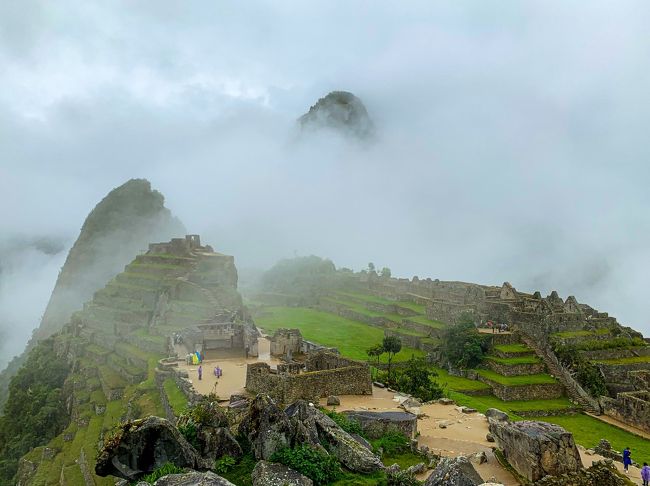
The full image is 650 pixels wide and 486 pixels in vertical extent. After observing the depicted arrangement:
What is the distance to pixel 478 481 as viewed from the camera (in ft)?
37.5

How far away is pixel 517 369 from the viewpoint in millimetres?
37438

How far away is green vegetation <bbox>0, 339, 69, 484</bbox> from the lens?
108 ft

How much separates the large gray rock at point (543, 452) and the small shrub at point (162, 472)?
7.67 metres

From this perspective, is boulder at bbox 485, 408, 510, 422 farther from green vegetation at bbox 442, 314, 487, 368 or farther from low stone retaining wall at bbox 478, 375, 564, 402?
green vegetation at bbox 442, 314, 487, 368

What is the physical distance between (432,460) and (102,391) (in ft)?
78.7

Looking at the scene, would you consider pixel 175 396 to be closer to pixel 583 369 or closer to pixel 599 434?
pixel 599 434

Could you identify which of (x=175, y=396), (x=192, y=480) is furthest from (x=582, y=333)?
(x=192, y=480)

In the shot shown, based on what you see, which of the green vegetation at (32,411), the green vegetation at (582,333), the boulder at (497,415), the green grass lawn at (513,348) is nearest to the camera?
the boulder at (497,415)

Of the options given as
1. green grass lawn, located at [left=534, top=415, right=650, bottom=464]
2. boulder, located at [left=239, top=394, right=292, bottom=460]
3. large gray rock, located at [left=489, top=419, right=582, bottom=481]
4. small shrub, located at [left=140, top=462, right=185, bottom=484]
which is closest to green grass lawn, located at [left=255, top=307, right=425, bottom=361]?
green grass lawn, located at [left=534, top=415, right=650, bottom=464]

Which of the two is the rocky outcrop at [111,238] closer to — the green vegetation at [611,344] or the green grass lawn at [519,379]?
the green grass lawn at [519,379]

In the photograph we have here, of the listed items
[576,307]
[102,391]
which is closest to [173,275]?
[102,391]

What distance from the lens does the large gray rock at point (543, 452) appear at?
1255 cm

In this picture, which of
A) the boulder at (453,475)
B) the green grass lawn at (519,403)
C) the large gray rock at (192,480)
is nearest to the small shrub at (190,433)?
Answer: the large gray rock at (192,480)

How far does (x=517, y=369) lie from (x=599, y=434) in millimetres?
8330
